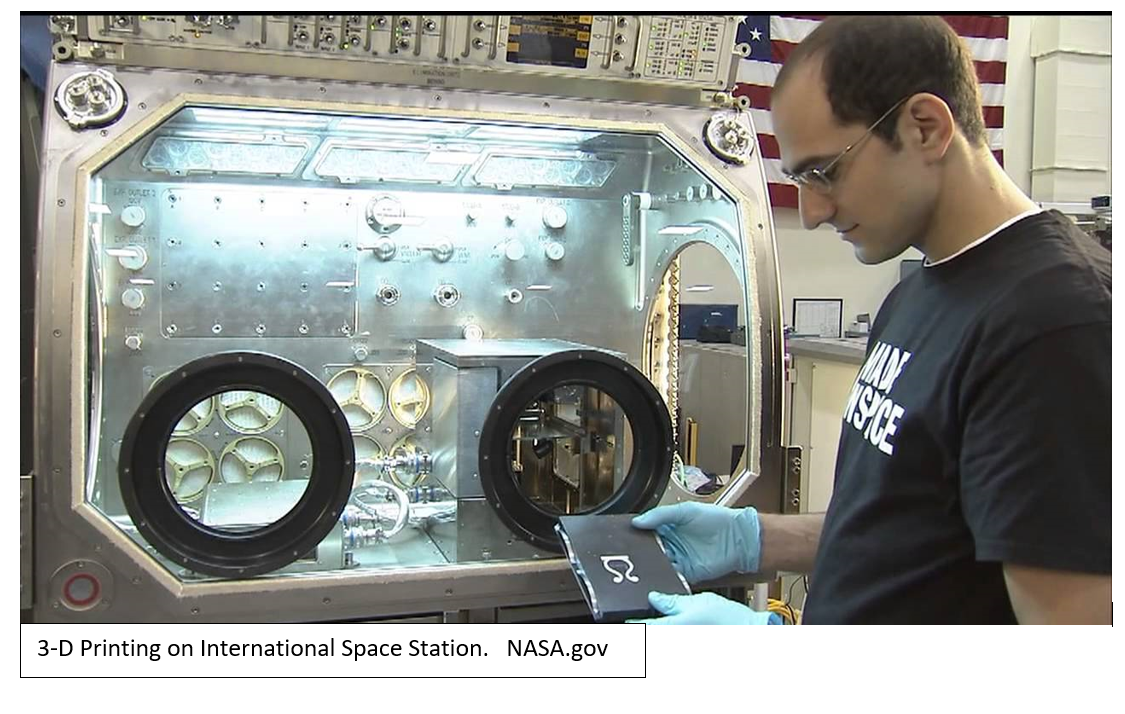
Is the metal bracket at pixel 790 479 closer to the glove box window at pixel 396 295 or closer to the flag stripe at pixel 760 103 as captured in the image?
the glove box window at pixel 396 295

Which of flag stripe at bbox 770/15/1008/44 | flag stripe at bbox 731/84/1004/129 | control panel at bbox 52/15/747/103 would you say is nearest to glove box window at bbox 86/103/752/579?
control panel at bbox 52/15/747/103

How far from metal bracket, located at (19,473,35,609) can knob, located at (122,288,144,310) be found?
2.61 feet

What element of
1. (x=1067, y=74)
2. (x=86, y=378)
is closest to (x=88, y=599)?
(x=86, y=378)

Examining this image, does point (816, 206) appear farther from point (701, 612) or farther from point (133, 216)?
point (133, 216)

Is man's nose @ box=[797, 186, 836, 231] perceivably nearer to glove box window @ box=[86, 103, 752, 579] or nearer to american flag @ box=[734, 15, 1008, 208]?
american flag @ box=[734, 15, 1008, 208]

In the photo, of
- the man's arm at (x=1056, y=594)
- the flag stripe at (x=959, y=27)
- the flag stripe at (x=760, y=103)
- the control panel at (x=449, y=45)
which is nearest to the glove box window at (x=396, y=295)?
the control panel at (x=449, y=45)

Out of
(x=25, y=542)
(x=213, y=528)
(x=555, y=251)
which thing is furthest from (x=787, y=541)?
(x=25, y=542)

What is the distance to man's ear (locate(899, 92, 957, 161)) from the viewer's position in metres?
1.27

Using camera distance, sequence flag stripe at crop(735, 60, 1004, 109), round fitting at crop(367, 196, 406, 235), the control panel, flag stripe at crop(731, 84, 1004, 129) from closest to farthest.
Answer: the control panel
round fitting at crop(367, 196, 406, 235)
flag stripe at crop(735, 60, 1004, 109)
flag stripe at crop(731, 84, 1004, 129)

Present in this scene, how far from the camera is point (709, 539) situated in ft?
6.70

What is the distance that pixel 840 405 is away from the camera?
3.21 metres

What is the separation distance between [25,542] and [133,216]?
100 centimetres

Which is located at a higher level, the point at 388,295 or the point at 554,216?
the point at 554,216
